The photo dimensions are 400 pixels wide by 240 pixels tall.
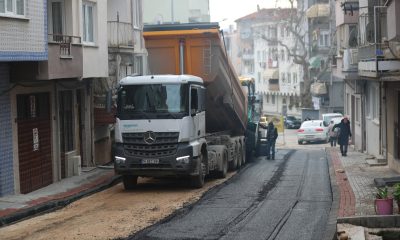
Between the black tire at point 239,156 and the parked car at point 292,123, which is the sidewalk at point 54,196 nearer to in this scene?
the black tire at point 239,156

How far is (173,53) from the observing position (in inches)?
832

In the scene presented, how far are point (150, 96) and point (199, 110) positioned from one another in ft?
5.74

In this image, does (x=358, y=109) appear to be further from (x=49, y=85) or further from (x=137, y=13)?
(x=49, y=85)

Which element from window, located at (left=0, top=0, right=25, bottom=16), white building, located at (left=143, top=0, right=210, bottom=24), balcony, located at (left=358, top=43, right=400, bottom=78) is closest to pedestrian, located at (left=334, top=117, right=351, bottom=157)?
balcony, located at (left=358, top=43, right=400, bottom=78)

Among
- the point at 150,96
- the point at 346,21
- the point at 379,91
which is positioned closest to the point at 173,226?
the point at 150,96

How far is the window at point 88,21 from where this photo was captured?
906 inches

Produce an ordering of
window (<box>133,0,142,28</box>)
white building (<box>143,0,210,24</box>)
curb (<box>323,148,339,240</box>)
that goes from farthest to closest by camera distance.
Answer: white building (<box>143,0,210,24</box>) < window (<box>133,0,142,28</box>) < curb (<box>323,148,339,240</box>)

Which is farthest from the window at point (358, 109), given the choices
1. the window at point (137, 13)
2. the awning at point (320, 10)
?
the awning at point (320, 10)

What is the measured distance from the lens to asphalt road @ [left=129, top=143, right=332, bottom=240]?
12.9 m

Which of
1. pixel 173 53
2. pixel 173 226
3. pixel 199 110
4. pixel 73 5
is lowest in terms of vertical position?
pixel 173 226

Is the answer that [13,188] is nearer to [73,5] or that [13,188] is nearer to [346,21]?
[73,5]

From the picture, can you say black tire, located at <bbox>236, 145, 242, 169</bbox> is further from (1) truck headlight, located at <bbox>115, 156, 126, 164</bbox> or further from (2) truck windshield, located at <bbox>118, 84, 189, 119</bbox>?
(1) truck headlight, located at <bbox>115, 156, 126, 164</bbox>

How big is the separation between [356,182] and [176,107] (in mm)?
5510

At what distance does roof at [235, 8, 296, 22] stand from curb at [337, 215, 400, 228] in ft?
182
